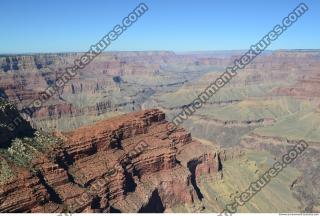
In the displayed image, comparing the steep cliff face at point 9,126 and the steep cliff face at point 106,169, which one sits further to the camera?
the steep cliff face at point 9,126

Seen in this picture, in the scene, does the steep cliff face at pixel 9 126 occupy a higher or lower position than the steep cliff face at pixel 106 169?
higher

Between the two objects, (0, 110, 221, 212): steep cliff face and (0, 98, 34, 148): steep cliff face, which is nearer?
(0, 110, 221, 212): steep cliff face

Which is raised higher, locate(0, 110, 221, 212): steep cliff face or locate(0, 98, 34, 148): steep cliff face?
locate(0, 98, 34, 148): steep cliff face

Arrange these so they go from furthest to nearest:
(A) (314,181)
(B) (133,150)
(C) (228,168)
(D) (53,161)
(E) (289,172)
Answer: (A) (314,181)
(E) (289,172)
(C) (228,168)
(B) (133,150)
(D) (53,161)

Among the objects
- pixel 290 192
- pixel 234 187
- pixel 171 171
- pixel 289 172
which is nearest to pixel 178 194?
pixel 171 171

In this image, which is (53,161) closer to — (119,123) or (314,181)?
(119,123)

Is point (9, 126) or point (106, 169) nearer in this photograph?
point (9, 126)

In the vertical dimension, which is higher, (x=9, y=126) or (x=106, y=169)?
(x=9, y=126)

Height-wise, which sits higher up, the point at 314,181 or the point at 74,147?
the point at 74,147
